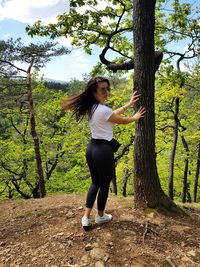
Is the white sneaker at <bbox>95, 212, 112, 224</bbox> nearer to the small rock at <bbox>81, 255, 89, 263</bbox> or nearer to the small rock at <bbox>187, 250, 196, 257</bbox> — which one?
the small rock at <bbox>81, 255, 89, 263</bbox>

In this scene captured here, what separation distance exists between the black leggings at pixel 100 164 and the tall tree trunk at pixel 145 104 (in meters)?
1.02

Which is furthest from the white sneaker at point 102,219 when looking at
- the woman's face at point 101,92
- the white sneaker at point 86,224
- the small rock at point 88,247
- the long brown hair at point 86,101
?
the woman's face at point 101,92

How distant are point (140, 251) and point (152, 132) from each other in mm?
2098

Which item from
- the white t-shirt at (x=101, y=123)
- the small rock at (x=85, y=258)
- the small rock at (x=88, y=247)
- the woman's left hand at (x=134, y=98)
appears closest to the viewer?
the small rock at (x=85, y=258)

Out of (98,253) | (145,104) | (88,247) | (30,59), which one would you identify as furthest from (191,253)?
(30,59)

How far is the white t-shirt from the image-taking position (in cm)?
396

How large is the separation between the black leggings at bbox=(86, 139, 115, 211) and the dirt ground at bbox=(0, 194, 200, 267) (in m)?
0.57

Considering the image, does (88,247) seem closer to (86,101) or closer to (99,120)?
(99,120)

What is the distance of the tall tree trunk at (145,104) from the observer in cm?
489

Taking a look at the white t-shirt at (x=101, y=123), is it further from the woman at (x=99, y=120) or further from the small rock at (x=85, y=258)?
the small rock at (x=85, y=258)

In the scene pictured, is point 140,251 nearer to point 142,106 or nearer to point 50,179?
point 142,106

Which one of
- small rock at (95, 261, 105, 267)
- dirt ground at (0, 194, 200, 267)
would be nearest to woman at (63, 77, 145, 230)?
dirt ground at (0, 194, 200, 267)

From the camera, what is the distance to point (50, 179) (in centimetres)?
2038

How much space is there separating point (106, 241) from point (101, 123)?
64.5 inches
